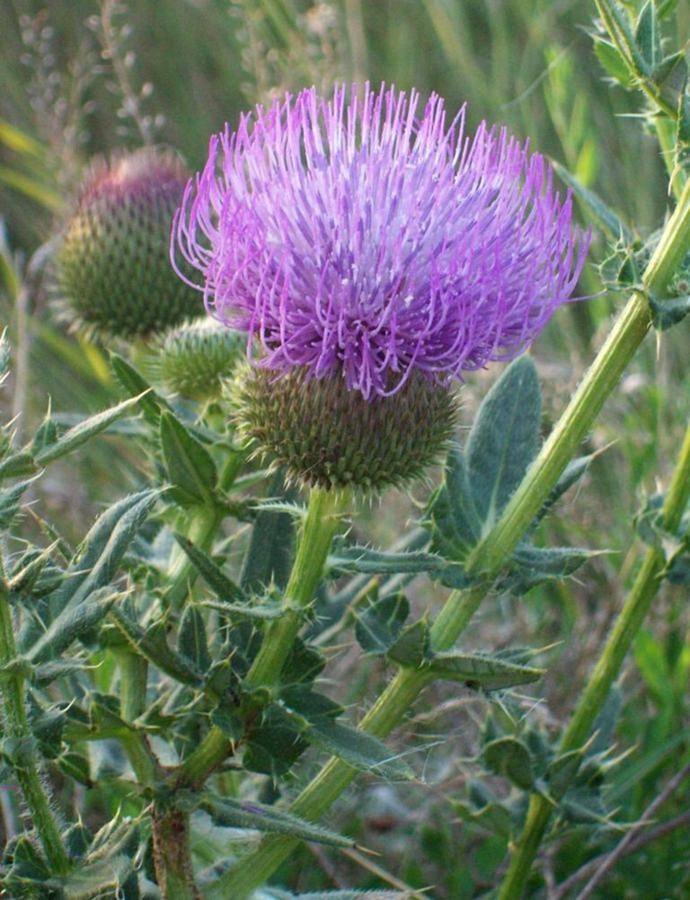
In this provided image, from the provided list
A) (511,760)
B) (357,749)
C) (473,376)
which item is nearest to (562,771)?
(511,760)

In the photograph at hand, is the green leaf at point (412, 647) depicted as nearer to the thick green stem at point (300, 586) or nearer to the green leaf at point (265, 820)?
the thick green stem at point (300, 586)

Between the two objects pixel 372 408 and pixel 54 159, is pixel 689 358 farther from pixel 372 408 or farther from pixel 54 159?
pixel 372 408

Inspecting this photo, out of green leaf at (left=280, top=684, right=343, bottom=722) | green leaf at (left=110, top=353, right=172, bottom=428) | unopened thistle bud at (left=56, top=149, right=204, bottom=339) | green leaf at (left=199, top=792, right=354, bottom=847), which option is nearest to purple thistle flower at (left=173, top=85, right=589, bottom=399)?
green leaf at (left=110, top=353, right=172, bottom=428)

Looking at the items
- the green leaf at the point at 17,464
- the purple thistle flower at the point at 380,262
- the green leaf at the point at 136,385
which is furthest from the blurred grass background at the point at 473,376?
the green leaf at the point at 17,464

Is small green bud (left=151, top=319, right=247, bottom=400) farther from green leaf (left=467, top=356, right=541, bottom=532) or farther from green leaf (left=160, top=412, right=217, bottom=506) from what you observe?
green leaf (left=467, top=356, right=541, bottom=532)

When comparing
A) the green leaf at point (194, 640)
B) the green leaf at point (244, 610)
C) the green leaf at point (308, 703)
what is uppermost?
the green leaf at point (244, 610)
